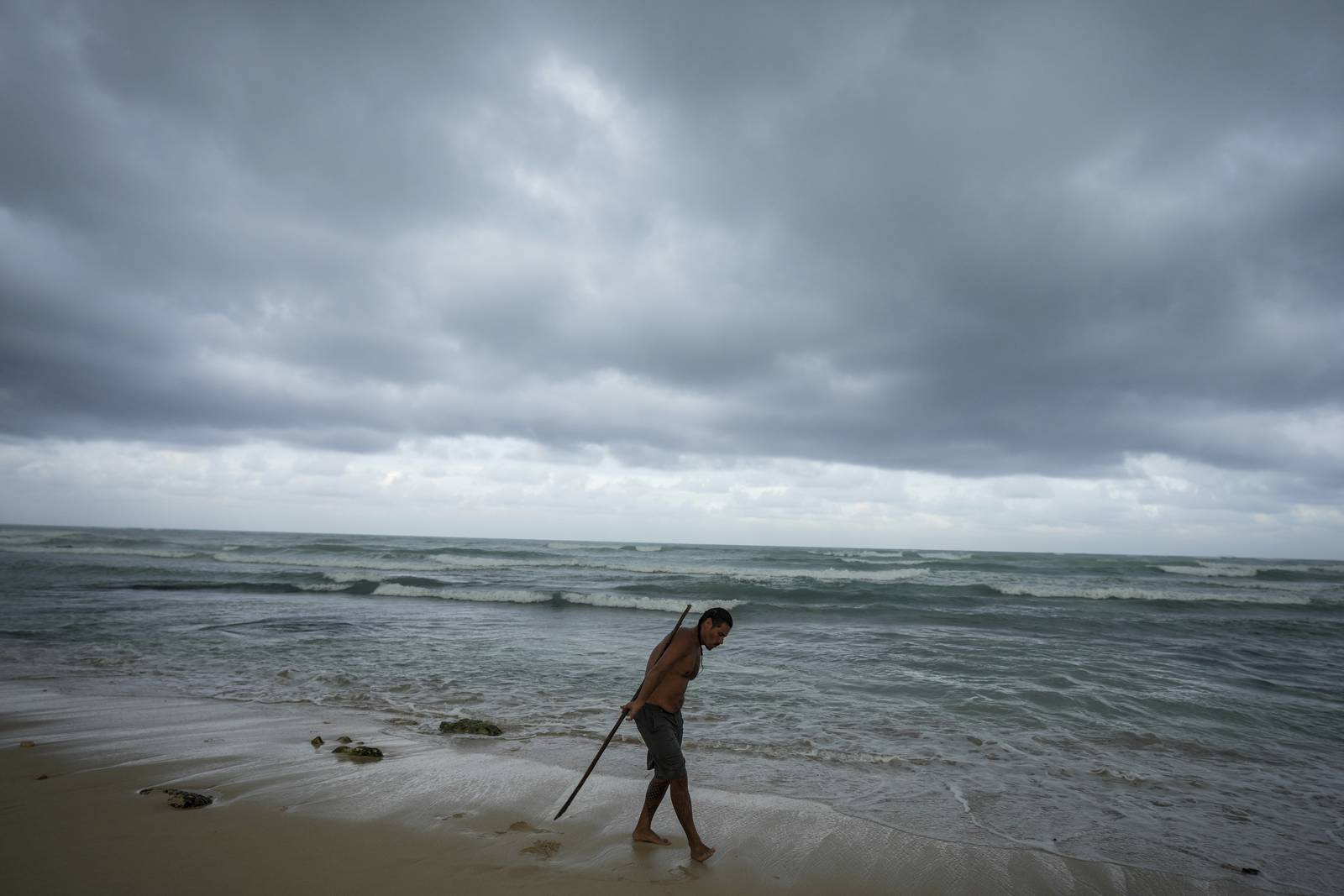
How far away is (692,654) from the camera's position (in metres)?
4.29

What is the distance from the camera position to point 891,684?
9781 mm

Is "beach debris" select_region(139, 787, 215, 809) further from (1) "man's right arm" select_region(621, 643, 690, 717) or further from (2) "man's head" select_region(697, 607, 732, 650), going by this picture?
(2) "man's head" select_region(697, 607, 732, 650)

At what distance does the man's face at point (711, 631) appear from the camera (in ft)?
13.8

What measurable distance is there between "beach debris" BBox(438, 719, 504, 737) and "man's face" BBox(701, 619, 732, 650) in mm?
3782

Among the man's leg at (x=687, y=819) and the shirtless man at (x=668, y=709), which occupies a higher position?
the shirtless man at (x=668, y=709)

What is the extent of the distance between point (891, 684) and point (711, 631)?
683cm

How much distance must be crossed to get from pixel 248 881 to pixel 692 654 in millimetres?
2869

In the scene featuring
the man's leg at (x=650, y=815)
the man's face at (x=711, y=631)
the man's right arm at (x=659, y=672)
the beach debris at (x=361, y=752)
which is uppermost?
the man's face at (x=711, y=631)

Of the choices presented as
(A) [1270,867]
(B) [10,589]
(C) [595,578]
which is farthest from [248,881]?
(C) [595,578]

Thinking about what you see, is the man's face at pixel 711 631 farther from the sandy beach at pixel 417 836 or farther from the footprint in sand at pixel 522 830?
the footprint in sand at pixel 522 830

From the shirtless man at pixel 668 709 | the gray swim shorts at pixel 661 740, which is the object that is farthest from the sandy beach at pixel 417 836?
the gray swim shorts at pixel 661 740

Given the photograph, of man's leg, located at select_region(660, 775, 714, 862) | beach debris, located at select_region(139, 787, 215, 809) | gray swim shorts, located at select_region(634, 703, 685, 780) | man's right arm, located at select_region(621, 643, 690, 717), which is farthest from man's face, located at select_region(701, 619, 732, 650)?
beach debris, located at select_region(139, 787, 215, 809)

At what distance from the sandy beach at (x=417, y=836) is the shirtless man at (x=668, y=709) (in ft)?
1.06

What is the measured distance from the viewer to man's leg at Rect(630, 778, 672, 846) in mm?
4207
